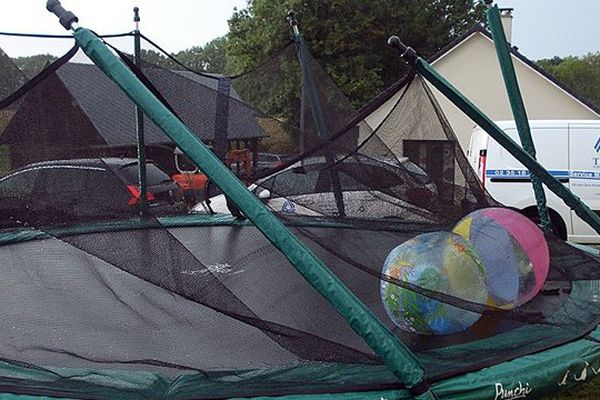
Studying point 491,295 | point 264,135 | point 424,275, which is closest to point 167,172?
point 264,135

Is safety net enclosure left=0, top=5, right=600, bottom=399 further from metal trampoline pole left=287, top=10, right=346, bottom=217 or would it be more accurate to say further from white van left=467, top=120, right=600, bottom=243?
white van left=467, top=120, right=600, bottom=243

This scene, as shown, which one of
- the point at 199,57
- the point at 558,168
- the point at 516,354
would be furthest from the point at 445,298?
the point at 199,57

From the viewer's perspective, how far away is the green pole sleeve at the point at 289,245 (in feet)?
7.08

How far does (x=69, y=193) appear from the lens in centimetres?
262

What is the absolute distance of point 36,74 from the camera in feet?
9.73

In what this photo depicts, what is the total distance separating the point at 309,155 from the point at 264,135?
1.66 ft

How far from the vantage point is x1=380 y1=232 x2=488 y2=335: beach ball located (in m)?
2.75

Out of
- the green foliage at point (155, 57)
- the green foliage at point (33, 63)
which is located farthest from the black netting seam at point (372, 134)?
the green foliage at point (155, 57)

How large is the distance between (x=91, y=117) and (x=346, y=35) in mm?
16402

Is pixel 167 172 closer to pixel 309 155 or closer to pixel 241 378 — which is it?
pixel 309 155

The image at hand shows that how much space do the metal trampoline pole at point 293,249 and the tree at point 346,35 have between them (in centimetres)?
1588

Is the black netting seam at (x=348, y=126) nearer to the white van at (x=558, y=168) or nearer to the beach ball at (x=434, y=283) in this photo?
the beach ball at (x=434, y=283)

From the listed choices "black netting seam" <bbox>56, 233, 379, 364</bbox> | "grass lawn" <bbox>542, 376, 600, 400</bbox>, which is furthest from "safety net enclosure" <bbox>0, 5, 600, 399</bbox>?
"grass lawn" <bbox>542, 376, 600, 400</bbox>

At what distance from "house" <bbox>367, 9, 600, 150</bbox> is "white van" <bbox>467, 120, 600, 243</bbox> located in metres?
5.96
